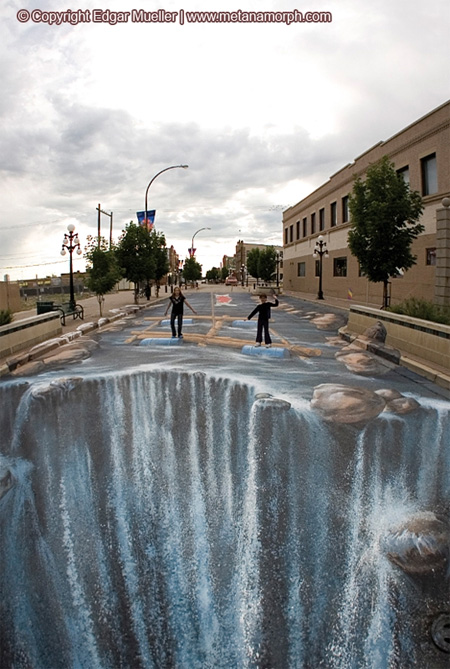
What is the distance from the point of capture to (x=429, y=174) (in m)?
26.6

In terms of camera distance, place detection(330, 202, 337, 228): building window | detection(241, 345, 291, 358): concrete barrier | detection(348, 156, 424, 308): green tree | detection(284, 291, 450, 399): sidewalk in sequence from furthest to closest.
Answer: detection(330, 202, 337, 228): building window → detection(348, 156, 424, 308): green tree → detection(241, 345, 291, 358): concrete barrier → detection(284, 291, 450, 399): sidewalk

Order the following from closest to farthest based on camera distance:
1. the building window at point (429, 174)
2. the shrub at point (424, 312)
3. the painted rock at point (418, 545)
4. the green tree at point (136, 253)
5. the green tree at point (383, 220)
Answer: the painted rock at point (418, 545), the shrub at point (424, 312), the green tree at point (383, 220), the building window at point (429, 174), the green tree at point (136, 253)

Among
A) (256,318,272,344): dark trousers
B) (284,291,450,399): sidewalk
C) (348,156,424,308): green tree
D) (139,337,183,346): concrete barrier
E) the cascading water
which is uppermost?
(348,156,424,308): green tree

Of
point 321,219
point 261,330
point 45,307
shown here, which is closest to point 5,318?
point 45,307

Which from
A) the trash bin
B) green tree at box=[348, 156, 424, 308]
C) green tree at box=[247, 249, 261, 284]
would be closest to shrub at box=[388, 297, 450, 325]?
→ green tree at box=[348, 156, 424, 308]

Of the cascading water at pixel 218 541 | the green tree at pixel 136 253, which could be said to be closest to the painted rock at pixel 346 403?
the cascading water at pixel 218 541

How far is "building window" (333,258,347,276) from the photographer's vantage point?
4034cm

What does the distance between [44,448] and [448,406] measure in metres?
6.72

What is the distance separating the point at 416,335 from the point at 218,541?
8.37 meters

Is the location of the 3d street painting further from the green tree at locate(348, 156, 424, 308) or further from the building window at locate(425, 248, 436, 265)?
the building window at locate(425, 248, 436, 265)

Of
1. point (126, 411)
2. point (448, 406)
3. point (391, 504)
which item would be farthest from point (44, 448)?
point (448, 406)

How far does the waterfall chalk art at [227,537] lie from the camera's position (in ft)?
17.6

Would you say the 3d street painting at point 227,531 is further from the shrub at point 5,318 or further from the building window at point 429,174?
the building window at point 429,174

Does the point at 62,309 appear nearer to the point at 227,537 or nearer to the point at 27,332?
the point at 27,332
